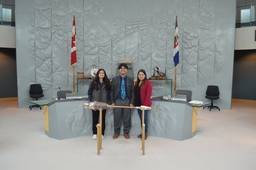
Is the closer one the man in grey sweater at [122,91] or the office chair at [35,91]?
the man in grey sweater at [122,91]

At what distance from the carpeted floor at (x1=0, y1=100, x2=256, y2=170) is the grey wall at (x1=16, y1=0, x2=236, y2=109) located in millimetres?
2946

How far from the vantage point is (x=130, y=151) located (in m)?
3.44

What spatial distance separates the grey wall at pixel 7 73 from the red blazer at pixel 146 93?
7228 millimetres

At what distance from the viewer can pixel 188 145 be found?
3734mm

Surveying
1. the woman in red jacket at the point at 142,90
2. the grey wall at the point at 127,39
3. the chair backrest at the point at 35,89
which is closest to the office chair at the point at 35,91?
the chair backrest at the point at 35,89

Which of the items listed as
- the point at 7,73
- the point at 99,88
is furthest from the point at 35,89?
the point at 99,88

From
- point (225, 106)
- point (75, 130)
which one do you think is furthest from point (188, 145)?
point (225, 106)

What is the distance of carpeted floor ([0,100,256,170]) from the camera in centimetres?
293

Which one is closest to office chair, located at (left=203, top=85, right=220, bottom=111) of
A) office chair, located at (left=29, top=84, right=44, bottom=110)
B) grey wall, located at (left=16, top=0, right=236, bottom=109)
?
grey wall, located at (left=16, top=0, right=236, bottom=109)

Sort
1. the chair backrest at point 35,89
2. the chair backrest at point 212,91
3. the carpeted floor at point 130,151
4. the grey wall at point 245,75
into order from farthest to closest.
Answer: the grey wall at point 245,75, the chair backrest at point 35,89, the chair backrest at point 212,91, the carpeted floor at point 130,151

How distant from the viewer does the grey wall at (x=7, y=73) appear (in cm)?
→ 866

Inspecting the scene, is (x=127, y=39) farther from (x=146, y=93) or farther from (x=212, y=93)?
(x=146, y=93)

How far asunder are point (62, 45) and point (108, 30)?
184cm

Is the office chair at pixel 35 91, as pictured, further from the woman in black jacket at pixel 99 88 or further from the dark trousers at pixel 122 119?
the dark trousers at pixel 122 119
